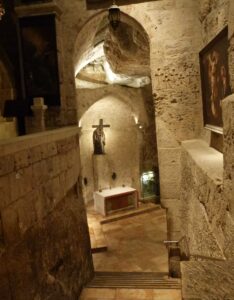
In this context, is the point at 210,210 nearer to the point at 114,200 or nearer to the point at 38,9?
the point at 38,9

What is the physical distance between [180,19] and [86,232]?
5.28 meters

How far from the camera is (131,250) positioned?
856 cm

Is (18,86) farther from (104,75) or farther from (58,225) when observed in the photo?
(104,75)

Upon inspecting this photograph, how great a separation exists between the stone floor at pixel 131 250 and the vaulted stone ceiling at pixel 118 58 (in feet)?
18.4

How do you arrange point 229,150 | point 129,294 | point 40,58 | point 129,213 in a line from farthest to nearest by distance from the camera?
point 129,213, point 40,58, point 129,294, point 229,150

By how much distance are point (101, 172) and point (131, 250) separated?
18.5 feet

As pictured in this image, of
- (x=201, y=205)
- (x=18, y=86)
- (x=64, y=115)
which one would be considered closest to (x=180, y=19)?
(x=64, y=115)

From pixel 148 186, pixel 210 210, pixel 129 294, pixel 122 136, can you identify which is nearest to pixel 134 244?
pixel 129 294

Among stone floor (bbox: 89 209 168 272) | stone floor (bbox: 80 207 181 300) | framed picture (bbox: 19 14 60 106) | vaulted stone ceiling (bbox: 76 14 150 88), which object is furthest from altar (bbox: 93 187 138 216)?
framed picture (bbox: 19 14 60 106)

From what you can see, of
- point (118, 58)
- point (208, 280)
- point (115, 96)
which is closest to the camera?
point (208, 280)

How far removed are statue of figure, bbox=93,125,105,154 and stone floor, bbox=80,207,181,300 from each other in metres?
3.03

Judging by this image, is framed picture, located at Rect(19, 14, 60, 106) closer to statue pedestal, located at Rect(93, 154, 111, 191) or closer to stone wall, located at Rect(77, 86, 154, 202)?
stone wall, located at Rect(77, 86, 154, 202)

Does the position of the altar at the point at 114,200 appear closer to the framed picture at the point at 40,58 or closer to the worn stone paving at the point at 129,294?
the framed picture at the point at 40,58

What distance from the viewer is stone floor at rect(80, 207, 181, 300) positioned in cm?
530
